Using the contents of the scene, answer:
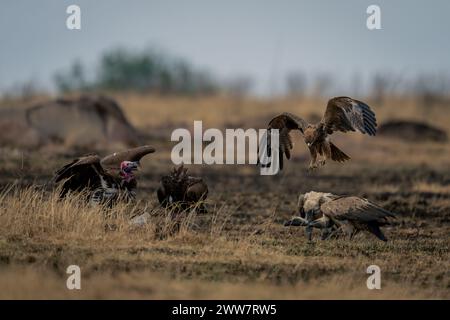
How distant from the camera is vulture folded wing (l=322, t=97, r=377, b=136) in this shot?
1057 cm

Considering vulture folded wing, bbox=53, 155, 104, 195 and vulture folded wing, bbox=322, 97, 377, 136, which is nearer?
vulture folded wing, bbox=53, 155, 104, 195

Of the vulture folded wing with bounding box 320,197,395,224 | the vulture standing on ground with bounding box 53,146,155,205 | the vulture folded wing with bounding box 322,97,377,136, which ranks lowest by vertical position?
the vulture folded wing with bounding box 320,197,395,224

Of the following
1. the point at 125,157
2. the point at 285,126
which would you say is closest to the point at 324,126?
the point at 285,126

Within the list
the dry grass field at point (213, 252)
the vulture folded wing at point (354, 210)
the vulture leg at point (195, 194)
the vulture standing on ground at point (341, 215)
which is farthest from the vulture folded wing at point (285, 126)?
the vulture folded wing at point (354, 210)

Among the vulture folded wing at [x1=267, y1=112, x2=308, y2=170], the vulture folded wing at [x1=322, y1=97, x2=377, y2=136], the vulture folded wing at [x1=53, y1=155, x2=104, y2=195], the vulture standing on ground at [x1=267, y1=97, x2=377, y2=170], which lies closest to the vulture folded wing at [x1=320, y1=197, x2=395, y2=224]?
the vulture folded wing at [x1=322, y1=97, x2=377, y2=136]

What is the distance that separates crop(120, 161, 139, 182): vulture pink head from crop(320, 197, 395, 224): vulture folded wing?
229cm

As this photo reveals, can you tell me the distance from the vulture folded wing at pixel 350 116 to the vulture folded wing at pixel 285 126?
1.16 ft

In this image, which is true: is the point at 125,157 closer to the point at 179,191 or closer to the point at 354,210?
the point at 179,191

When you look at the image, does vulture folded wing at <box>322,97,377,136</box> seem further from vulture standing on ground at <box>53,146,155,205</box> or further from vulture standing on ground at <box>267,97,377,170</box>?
vulture standing on ground at <box>53,146,155,205</box>

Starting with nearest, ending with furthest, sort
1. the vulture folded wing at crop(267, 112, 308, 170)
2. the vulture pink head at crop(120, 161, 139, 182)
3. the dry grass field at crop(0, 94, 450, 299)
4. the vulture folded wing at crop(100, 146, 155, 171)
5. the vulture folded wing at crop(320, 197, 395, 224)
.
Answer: the dry grass field at crop(0, 94, 450, 299), the vulture folded wing at crop(320, 197, 395, 224), the vulture pink head at crop(120, 161, 139, 182), the vulture folded wing at crop(100, 146, 155, 171), the vulture folded wing at crop(267, 112, 308, 170)

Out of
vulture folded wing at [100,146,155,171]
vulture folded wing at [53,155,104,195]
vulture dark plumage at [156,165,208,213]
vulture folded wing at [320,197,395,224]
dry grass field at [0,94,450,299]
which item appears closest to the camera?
dry grass field at [0,94,450,299]
